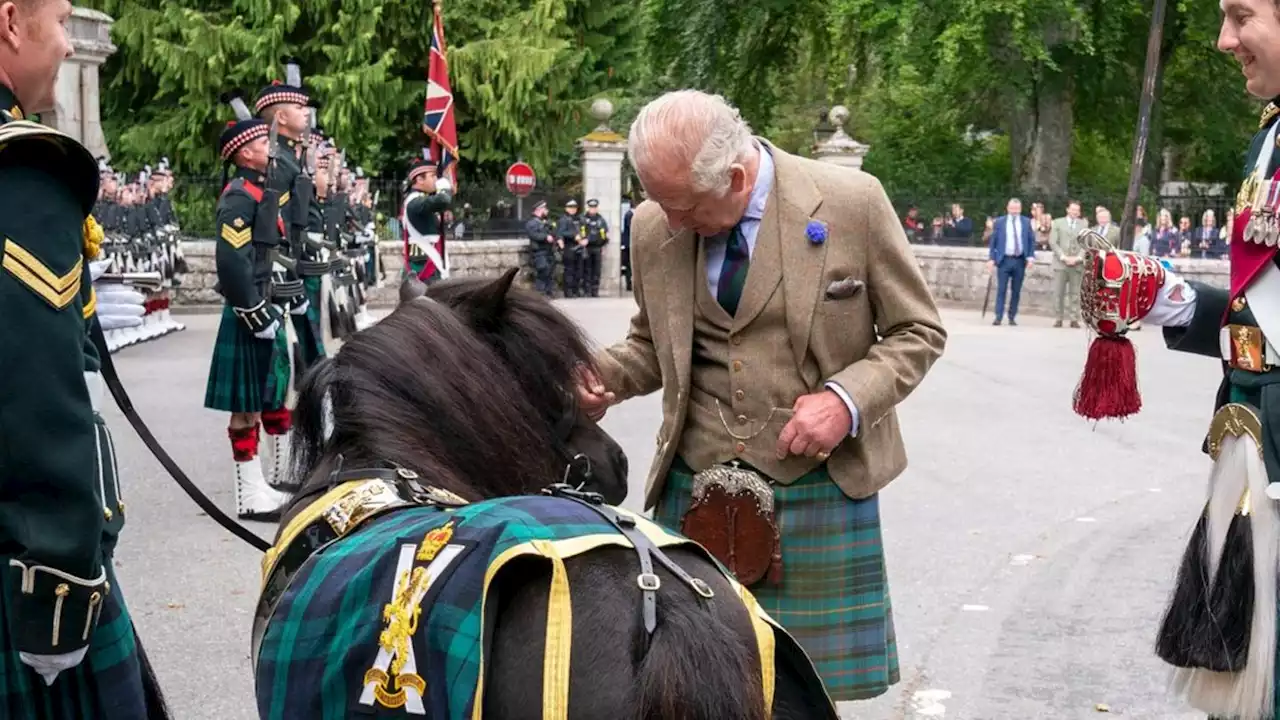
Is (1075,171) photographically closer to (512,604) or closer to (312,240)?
(312,240)

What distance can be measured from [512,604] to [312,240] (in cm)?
728

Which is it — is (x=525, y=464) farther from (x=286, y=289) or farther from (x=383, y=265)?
(x=383, y=265)

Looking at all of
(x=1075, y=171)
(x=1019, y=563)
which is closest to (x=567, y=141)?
(x=1075, y=171)

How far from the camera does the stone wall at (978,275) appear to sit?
20344 mm

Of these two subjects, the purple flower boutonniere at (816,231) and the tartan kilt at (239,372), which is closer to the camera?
the purple flower boutonniere at (816,231)

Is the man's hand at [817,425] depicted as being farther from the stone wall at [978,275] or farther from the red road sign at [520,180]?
the red road sign at [520,180]

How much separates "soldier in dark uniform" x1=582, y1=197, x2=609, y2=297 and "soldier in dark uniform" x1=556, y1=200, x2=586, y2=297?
118 millimetres

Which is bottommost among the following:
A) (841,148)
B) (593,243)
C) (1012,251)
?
(593,243)

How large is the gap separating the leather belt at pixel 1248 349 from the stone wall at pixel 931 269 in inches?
661

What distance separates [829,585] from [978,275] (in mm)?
20418

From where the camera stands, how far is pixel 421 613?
1814 mm

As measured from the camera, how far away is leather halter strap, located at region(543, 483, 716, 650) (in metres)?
1.75

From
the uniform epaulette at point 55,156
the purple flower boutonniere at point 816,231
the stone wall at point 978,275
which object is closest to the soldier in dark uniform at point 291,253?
the purple flower boutonniere at point 816,231

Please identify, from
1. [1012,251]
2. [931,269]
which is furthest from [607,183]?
[1012,251]
